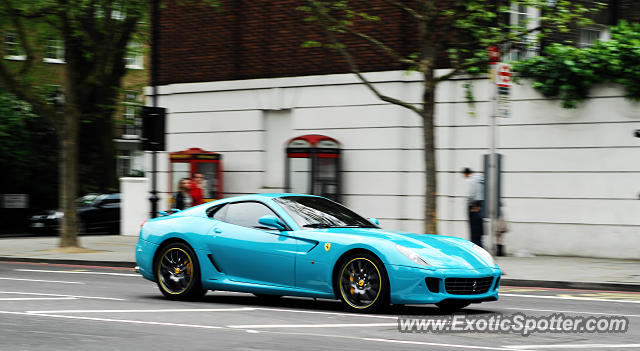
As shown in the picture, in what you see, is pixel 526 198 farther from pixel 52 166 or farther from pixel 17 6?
pixel 52 166

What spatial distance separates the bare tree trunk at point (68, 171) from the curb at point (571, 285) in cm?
1149

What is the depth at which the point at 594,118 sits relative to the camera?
18.8 m

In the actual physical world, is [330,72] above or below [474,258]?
above

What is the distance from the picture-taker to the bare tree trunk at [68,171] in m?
21.8

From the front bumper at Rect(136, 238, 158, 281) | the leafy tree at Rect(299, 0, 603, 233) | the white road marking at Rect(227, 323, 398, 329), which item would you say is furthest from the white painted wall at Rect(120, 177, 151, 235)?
the white road marking at Rect(227, 323, 398, 329)

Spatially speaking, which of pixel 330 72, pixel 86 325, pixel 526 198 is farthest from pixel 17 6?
pixel 86 325

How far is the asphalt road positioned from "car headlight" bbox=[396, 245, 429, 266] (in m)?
0.59

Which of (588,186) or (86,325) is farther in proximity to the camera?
Answer: (588,186)

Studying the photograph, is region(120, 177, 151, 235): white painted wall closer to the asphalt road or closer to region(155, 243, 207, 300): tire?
the asphalt road

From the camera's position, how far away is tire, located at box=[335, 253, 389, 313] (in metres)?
9.40

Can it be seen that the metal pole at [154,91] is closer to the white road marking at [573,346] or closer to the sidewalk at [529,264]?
the sidewalk at [529,264]

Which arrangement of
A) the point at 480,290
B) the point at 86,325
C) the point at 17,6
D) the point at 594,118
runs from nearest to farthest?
1. the point at 86,325
2. the point at 480,290
3. the point at 594,118
4. the point at 17,6

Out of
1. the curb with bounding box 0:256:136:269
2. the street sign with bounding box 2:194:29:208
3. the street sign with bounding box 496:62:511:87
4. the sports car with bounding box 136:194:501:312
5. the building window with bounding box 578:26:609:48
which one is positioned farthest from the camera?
the street sign with bounding box 2:194:29:208

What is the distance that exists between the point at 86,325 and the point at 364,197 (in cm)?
1338
